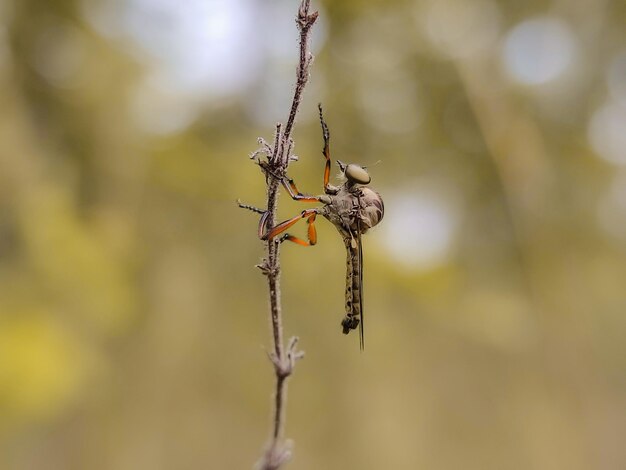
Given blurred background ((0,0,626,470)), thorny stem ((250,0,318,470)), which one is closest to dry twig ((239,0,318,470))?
thorny stem ((250,0,318,470))

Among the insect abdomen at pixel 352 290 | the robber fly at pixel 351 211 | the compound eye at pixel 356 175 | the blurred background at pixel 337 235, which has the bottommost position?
the insect abdomen at pixel 352 290

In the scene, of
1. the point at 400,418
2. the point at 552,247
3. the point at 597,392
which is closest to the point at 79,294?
the point at 400,418

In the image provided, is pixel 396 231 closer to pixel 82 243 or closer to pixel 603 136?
pixel 603 136

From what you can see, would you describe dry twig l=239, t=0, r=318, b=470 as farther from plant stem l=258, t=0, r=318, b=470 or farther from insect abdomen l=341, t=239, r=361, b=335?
insect abdomen l=341, t=239, r=361, b=335

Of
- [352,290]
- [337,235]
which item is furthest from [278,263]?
[337,235]

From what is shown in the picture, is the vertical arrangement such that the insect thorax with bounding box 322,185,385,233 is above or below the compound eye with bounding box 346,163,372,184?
below

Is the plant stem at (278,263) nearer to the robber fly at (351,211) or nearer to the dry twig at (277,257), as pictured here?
the dry twig at (277,257)

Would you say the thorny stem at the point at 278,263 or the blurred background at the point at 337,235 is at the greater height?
the blurred background at the point at 337,235

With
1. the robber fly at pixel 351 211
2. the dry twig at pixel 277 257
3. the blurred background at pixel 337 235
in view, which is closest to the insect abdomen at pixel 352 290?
the robber fly at pixel 351 211
